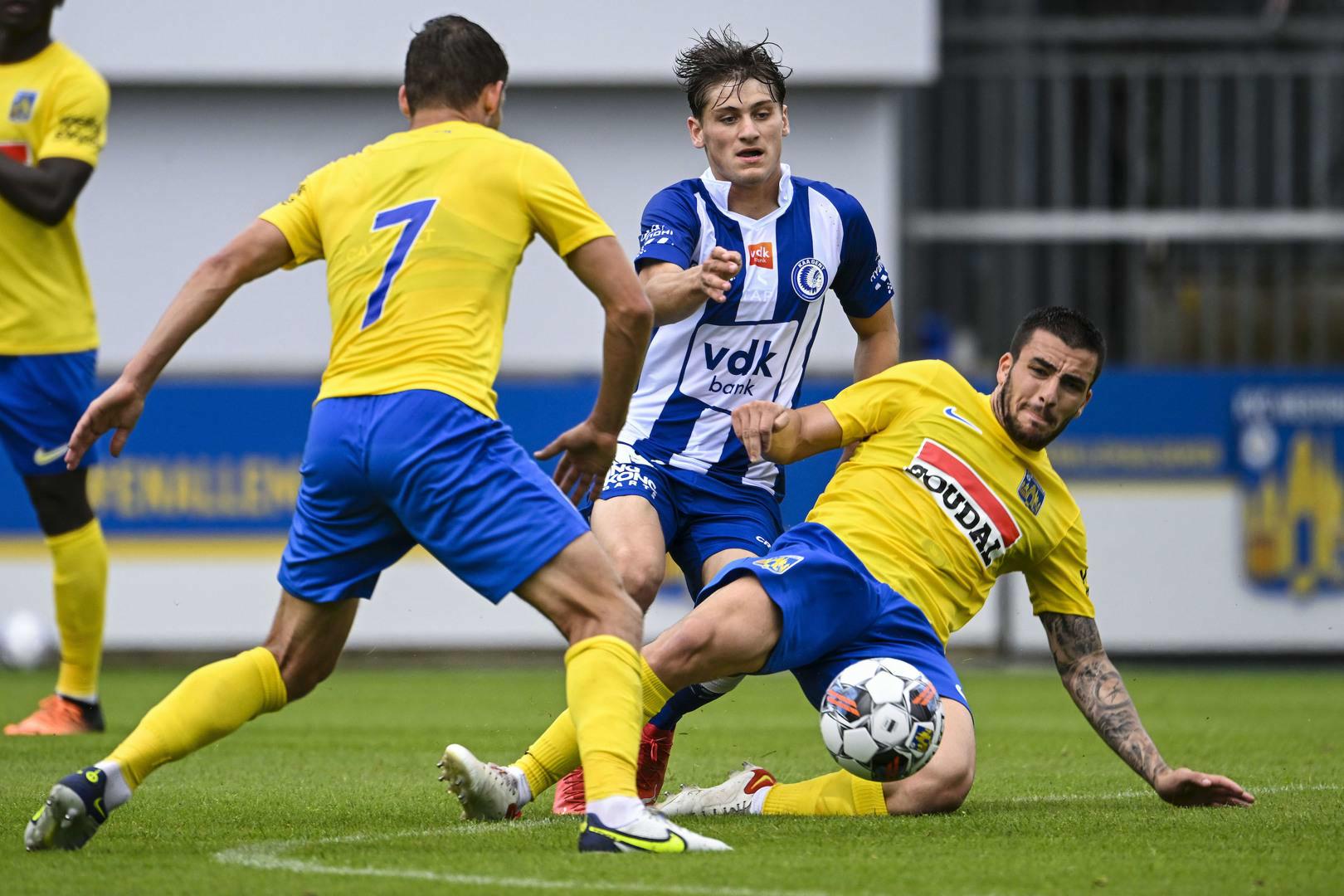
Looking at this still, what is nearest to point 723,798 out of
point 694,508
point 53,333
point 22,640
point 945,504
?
point 694,508

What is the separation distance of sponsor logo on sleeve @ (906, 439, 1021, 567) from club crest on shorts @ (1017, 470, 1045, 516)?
7 cm

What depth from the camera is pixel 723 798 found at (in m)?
5.65

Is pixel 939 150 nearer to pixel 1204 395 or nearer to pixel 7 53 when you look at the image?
pixel 1204 395

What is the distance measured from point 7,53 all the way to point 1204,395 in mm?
7684

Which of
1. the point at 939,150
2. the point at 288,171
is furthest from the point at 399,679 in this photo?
the point at 939,150

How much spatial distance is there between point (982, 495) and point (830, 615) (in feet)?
2.23

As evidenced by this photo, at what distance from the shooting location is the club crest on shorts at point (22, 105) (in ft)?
24.7

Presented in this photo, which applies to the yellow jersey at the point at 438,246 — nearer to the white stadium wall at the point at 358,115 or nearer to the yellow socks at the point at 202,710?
the yellow socks at the point at 202,710

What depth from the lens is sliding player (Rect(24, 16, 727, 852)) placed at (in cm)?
451

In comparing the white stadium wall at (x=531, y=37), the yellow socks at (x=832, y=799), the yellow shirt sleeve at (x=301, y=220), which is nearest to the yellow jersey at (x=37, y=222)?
the yellow shirt sleeve at (x=301, y=220)

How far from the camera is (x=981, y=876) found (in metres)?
4.37

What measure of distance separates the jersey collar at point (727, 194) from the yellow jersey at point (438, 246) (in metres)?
1.51

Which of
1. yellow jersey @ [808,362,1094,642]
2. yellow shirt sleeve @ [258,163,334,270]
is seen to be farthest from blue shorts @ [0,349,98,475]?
→ yellow jersey @ [808,362,1094,642]

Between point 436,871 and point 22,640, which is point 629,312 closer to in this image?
point 436,871
